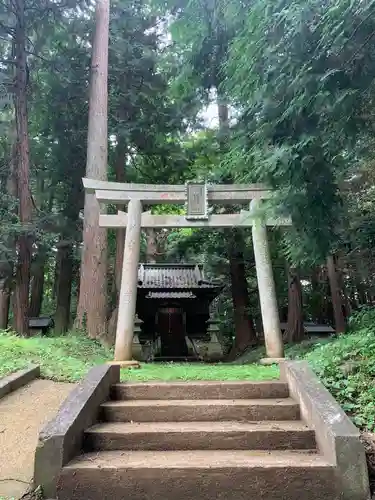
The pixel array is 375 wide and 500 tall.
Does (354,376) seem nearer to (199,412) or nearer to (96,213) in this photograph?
(199,412)

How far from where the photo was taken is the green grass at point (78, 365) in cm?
512

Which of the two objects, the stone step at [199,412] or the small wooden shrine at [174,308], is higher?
the small wooden shrine at [174,308]

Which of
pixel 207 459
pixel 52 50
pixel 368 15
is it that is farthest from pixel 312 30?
pixel 52 50

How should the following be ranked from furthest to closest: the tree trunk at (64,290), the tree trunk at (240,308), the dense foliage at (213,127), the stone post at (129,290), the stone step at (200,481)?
1. the tree trunk at (240,308)
2. the tree trunk at (64,290)
3. the stone post at (129,290)
4. the dense foliage at (213,127)
5. the stone step at (200,481)

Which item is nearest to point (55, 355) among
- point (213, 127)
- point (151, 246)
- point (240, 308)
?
point (240, 308)

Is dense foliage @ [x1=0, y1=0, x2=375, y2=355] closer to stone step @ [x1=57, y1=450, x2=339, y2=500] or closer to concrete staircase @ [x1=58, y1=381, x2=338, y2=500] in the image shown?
concrete staircase @ [x1=58, y1=381, x2=338, y2=500]

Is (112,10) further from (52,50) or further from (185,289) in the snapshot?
(185,289)

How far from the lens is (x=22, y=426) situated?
3848 millimetres

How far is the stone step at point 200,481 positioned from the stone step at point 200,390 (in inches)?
53.3

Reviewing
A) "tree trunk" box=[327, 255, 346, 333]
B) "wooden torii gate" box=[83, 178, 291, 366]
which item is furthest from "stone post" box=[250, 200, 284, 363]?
"tree trunk" box=[327, 255, 346, 333]

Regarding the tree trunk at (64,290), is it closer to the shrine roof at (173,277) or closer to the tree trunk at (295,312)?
the shrine roof at (173,277)

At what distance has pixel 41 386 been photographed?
532 cm

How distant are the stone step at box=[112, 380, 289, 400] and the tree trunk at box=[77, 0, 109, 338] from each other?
17.7 feet

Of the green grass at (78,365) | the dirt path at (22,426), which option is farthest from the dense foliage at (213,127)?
the dirt path at (22,426)
